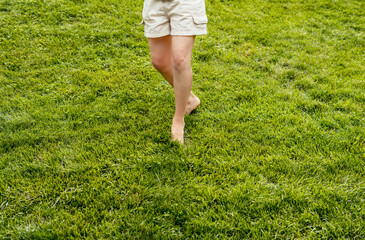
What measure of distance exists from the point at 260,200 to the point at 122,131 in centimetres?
152

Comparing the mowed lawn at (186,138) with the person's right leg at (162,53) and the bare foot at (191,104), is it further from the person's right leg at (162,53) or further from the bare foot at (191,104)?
the person's right leg at (162,53)

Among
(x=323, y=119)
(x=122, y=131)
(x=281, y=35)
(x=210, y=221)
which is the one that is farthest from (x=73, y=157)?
(x=281, y=35)

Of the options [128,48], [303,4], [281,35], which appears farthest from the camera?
[303,4]

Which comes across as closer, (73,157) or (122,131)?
(73,157)

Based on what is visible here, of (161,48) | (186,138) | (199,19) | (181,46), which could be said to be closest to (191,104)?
(186,138)

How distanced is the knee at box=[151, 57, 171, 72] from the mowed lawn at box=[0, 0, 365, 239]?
1.79 feet

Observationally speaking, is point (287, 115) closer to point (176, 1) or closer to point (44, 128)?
point (176, 1)

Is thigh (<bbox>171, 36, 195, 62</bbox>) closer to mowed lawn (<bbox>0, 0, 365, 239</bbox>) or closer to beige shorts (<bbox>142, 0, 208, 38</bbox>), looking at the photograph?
beige shorts (<bbox>142, 0, 208, 38</bbox>)

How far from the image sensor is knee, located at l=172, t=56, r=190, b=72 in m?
2.45

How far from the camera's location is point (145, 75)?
13.0 feet

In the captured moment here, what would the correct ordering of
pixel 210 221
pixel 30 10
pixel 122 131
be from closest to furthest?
pixel 210 221
pixel 122 131
pixel 30 10

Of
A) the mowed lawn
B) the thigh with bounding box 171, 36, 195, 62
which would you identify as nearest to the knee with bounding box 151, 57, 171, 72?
the thigh with bounding box 171, 36, 195, 62

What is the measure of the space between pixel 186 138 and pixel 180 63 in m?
0.78

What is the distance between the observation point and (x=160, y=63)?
2.85 metres
